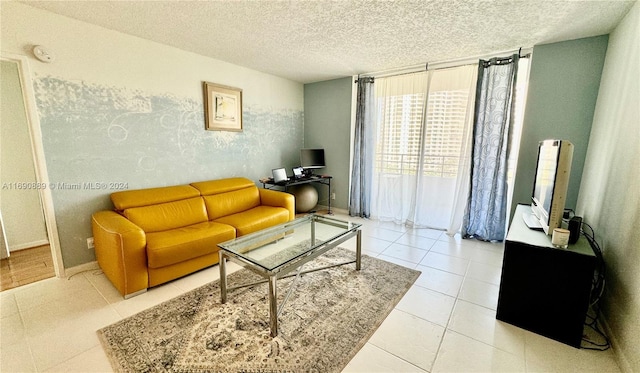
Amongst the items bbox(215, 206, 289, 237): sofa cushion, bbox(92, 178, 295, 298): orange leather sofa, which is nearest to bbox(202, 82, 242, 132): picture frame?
bbox(92, 178, 295, 298): orange leather sofa

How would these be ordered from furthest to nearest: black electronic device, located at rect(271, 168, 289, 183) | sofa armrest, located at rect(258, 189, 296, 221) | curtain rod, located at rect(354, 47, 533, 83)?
1. black electronic device, located at rect(271, 168, 289, 183)
2. sofa armrest, located at rect(258, 189, 296, 221)
3. curtain rod, located at rect(354, 47, 533, 83)

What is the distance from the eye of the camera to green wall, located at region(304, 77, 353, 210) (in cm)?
442

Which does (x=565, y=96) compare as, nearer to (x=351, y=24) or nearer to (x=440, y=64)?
(x=440, y=64)

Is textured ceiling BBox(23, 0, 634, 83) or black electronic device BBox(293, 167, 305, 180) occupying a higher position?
textured ceiling BBox(23, 0, 634, 83)

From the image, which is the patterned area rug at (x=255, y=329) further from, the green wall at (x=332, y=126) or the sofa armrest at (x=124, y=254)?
the green wall at (x=332, y=126)

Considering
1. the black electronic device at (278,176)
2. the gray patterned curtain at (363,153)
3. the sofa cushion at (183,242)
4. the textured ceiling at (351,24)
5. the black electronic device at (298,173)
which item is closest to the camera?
the textured ceiling at (351,24)

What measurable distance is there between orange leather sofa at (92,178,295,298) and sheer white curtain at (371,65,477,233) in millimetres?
1714

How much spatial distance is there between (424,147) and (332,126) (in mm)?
1619

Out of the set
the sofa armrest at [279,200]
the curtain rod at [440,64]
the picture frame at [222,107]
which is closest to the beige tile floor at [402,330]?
the sofa armrest at [279,200]

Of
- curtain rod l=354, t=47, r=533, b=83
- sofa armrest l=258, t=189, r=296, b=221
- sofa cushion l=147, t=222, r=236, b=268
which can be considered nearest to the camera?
sofa cushion l=147, t=222, r=236, b=268

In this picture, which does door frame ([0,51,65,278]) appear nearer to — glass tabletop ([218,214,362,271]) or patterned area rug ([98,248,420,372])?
patterned area rug ([98,248,420,372])

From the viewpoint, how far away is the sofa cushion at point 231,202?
3.12 metres

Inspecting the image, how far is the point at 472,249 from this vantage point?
10.3 feet

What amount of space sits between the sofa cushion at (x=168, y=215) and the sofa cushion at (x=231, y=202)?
3.9 inches
